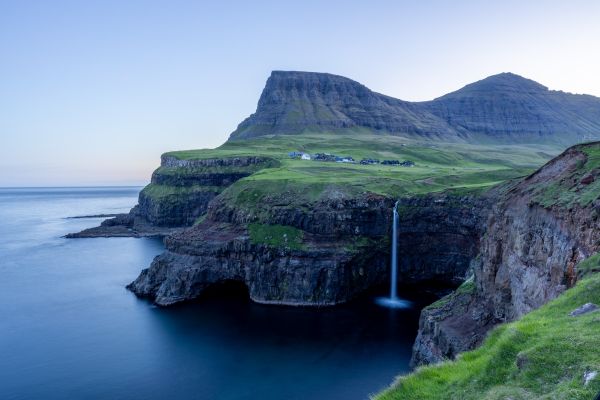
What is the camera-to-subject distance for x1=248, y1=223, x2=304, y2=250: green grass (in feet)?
266

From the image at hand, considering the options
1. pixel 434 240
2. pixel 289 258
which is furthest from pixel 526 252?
pixel 434 240

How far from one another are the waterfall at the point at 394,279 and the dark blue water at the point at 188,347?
325 cm

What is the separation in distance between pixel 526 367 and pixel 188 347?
53639 mm

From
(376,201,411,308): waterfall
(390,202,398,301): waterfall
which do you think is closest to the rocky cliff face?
(376,201,411,308): waterfall

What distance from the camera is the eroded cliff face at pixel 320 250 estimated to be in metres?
78.5

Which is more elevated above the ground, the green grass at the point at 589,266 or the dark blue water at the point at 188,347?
the green grass at the point at 589,266

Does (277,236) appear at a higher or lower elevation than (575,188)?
lower

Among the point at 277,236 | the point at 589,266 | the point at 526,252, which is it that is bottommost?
the point at 277,236

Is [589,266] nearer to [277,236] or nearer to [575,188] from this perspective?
[575,188]

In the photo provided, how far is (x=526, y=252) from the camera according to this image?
37094 mm

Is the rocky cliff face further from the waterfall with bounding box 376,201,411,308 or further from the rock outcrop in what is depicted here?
the rock outcrop

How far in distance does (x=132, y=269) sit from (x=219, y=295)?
34.5 meters

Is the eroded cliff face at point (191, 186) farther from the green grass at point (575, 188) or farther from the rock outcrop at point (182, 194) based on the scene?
the green grass at point (575, 188)

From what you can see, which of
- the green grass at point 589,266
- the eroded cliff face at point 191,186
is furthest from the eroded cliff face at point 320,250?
the eroded cliff face at point 191,186
